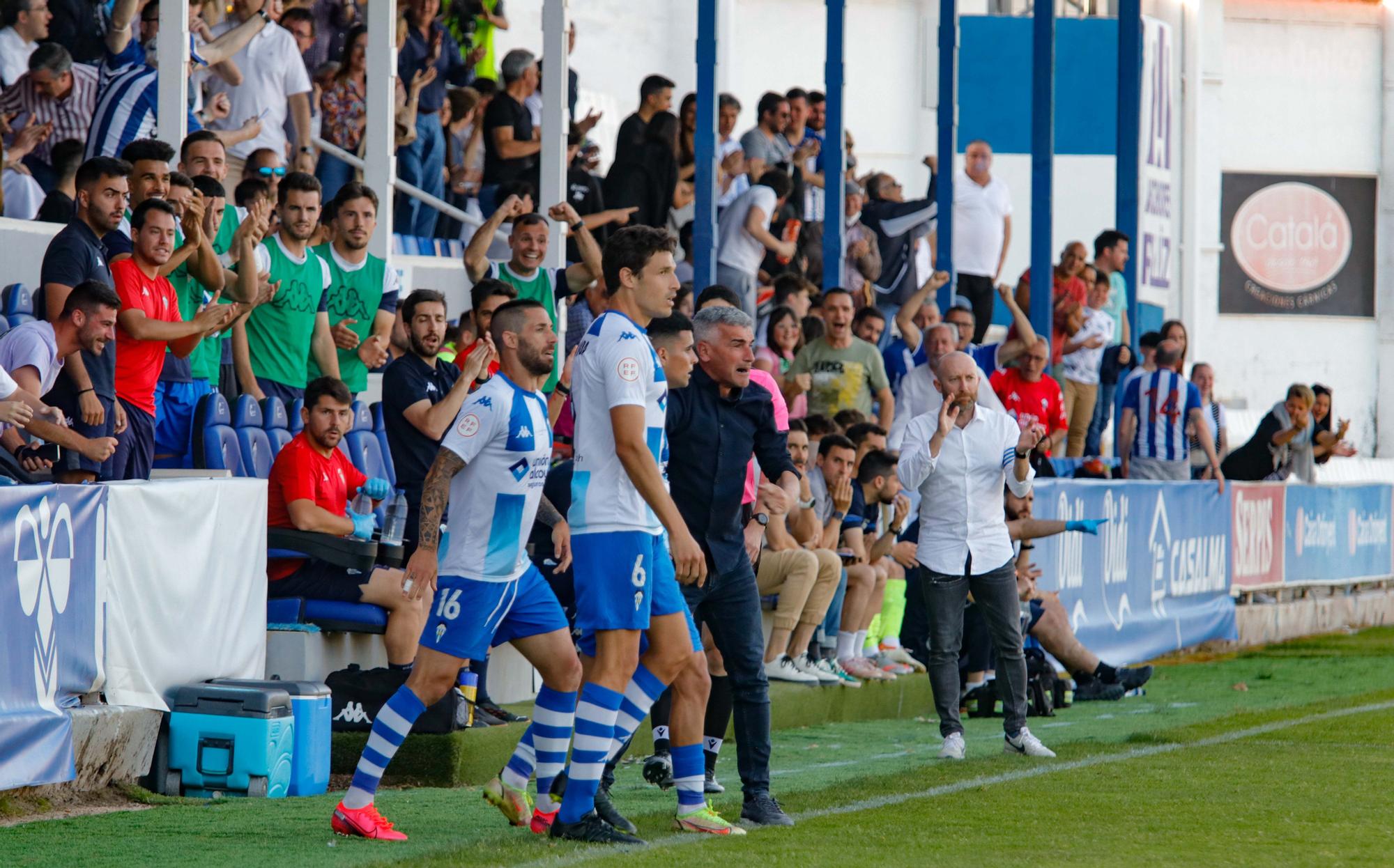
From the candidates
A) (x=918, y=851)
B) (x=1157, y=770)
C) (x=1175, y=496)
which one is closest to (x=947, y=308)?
(x=1175, y=496)

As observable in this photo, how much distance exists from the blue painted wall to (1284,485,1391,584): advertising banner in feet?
17.4

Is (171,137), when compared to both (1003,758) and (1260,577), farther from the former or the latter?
(1260,577)

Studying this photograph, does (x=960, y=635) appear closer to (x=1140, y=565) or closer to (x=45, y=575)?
(x=45, y=575)

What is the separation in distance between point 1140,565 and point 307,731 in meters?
10.2

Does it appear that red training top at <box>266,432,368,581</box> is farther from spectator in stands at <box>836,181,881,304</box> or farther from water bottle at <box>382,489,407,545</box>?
spectator in stands at <box>836,181,881,304</box>

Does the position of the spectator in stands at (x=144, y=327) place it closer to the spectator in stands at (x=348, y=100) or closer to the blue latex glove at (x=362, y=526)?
the blue latex glove at (x=362, y=526)

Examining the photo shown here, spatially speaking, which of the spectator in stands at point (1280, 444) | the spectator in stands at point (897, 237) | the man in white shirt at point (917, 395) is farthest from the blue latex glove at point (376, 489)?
the spectator in stands at point (1280, 444)

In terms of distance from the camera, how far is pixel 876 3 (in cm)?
3544

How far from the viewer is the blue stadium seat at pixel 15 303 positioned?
995cm

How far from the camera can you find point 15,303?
393 inches

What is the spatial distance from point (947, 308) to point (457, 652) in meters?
10.8

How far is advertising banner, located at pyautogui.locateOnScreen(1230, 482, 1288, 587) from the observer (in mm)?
19281

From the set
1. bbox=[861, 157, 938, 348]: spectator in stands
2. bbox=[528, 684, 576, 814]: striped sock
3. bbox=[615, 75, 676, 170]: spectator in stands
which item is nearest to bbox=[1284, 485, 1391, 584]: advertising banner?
bbox=[861, 157, 938, 348]: spectator in stands

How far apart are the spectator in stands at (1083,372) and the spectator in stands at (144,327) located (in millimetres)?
10562
